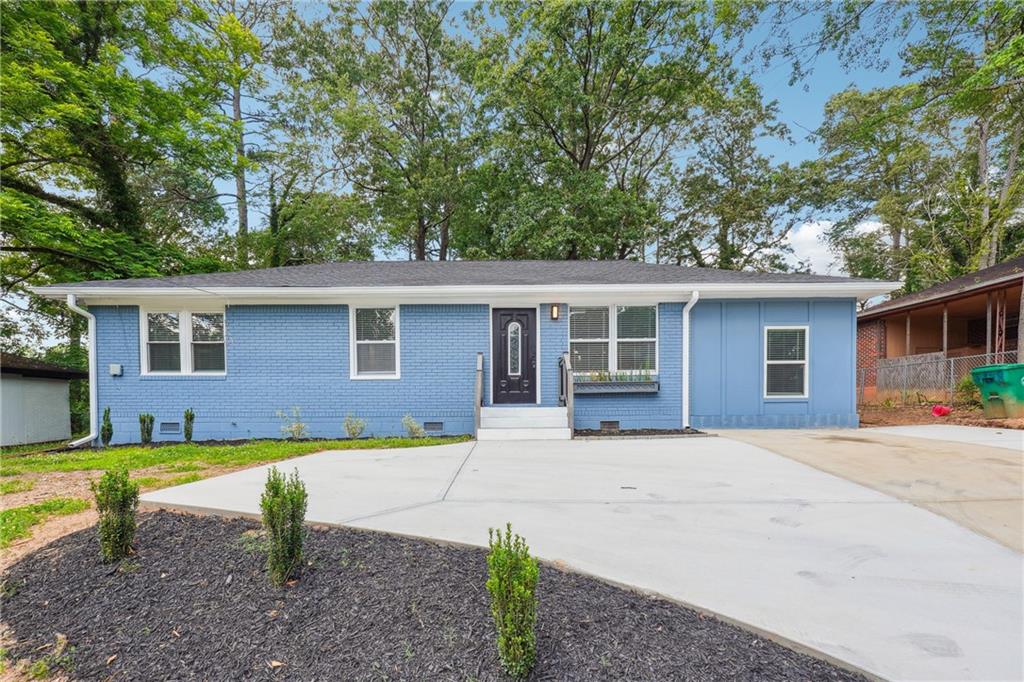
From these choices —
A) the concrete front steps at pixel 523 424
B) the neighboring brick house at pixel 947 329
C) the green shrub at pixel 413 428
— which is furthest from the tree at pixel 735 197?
the green shrub at pixel 413 428

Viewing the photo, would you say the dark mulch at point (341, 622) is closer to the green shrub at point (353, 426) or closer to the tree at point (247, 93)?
the green shrub at point (353, 426)

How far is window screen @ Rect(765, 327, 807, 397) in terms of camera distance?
777 cm

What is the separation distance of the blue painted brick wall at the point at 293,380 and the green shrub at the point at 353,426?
15 cm

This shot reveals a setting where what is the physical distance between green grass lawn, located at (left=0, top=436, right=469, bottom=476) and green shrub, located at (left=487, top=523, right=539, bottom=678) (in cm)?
472

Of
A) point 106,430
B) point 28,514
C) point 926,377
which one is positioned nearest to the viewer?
point 28,514

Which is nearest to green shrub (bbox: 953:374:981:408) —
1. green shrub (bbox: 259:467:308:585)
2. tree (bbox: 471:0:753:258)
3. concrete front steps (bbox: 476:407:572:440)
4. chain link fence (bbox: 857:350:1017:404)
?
chain link fence (bbox: 857:350:1017:404)

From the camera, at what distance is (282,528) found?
2.31 metres

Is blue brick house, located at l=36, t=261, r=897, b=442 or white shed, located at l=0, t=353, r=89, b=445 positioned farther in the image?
white shed, located at l=0, t=353, r=89, b=445

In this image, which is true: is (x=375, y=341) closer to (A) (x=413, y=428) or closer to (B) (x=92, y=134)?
(A) (x=413, y=428)

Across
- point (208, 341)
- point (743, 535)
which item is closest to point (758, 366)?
point (743, 535)

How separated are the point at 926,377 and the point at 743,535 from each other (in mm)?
12021

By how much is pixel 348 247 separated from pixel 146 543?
15549mm

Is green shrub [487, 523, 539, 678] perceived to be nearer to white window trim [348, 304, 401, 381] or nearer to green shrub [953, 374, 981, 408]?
white window trim [348, 304, 401, 381]

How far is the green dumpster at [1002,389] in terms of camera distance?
304 inches
